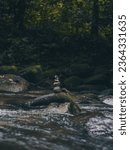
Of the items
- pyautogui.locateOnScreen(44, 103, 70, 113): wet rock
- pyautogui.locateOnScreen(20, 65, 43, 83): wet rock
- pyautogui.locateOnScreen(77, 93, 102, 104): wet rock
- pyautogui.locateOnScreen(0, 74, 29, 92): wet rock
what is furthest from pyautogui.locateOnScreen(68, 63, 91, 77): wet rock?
pyautogui.locateOnScreen(44, 103, 70, 113): wet rock

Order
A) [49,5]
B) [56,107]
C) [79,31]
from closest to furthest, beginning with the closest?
[56,107], [79,31], [49,5]

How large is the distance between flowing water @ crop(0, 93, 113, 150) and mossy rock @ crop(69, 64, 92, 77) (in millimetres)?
9068

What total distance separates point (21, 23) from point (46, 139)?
21560 millimetres

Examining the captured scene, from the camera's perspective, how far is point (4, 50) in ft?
93.7

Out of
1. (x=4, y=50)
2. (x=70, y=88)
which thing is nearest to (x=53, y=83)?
(x=70, y=88)

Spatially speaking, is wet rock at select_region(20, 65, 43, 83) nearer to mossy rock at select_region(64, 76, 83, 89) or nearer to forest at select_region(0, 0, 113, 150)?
forest at select_region(0, 0, 113, 150)

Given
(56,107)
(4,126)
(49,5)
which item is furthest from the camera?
(49,5)

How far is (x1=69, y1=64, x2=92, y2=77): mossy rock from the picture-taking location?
24000 mm

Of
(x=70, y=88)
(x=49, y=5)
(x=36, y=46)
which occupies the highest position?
(x=49, y=5)

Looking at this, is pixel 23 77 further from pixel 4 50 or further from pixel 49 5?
pixel 49 5

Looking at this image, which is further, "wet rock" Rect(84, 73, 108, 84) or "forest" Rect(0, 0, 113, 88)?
"forest" Rect(0, 0, 113, 88)

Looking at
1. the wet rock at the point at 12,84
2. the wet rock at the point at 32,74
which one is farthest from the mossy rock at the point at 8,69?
the wet rock at the point at 12,84

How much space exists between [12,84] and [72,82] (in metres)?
4.04

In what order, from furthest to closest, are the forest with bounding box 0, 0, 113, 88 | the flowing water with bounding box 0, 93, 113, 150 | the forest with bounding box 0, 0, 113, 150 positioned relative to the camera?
the forest with bounding box 0, 0, 113, 88 < the forest with bounding box 0, 0, 113, 150 < the flowing water with bounding box 0, 93, 113, 150
